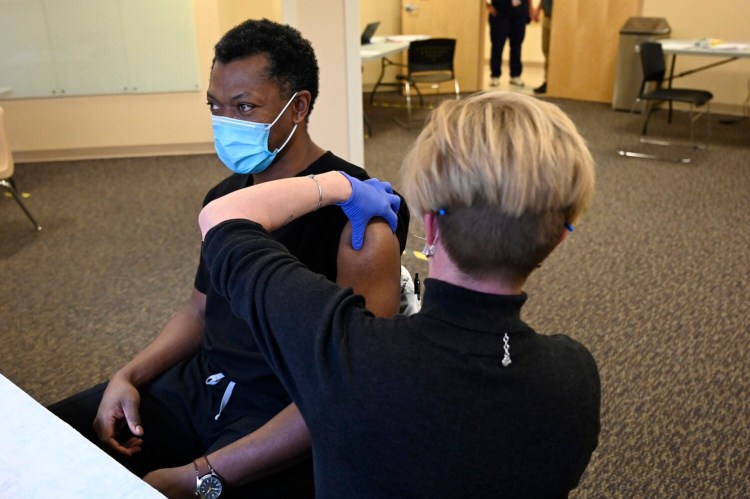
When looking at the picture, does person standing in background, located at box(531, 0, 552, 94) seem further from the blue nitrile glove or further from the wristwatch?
the wristwatch

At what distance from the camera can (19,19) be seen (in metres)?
5.00

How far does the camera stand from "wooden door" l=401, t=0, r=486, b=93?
7.48m

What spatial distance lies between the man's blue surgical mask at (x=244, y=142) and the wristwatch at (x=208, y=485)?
0.65 m

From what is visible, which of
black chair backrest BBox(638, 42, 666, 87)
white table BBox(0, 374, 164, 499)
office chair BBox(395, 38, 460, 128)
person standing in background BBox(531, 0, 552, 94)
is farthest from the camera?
person standing in background BBox(531, 0, 552, 94)

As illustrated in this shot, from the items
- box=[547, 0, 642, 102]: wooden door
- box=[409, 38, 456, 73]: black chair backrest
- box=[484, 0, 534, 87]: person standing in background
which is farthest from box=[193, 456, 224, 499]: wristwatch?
box=[484, 0, 534, 87]: person standing in background

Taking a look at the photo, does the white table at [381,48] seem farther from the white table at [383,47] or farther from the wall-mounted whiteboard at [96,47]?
the wall-mounted whiteboard at [96,47]

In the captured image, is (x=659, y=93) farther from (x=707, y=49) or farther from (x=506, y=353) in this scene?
(x=506, y=353)

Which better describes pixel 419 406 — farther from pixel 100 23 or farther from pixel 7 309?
pixel 100 23

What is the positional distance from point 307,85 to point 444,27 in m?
6.53

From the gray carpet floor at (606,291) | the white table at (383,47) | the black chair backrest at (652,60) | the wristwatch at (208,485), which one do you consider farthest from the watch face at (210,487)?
the black chair backrest at (652,60)

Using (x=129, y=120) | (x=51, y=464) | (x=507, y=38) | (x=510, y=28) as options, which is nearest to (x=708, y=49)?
(x=510, y=28)

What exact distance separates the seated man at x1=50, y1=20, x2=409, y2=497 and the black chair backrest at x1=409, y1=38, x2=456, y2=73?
4.83 metres

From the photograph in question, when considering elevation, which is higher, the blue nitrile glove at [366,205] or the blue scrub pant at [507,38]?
the blue nitrile glove at [366,205]

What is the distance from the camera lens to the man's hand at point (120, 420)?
1.38 m
